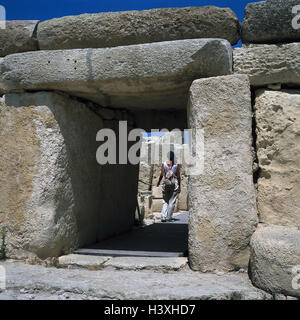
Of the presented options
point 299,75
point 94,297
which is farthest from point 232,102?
point 94,297

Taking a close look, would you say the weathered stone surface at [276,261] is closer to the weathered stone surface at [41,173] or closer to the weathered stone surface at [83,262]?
the weathered stone surface at [83,262]

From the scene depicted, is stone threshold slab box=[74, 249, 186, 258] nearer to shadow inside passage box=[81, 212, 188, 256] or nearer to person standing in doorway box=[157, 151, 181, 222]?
shadow inside passage box=[81, 212, 188, 256]

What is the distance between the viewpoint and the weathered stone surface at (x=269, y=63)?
261cm

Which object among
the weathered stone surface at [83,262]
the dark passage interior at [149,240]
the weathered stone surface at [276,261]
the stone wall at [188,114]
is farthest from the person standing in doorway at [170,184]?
the weathered stone surface at [276,261]

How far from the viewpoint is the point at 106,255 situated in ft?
9.87

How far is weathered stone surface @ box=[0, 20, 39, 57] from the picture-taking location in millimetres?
3061

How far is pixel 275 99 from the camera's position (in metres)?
2.63

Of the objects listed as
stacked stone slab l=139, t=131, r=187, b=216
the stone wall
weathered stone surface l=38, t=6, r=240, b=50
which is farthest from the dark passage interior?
stacked stone slab l=139, t=131, r=187, b=216

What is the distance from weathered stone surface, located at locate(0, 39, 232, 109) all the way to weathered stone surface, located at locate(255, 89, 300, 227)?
0.45 metres

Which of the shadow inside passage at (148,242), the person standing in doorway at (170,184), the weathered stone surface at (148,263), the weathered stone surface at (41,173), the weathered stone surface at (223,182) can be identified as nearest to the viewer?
the weathered stone surface at (223,182)

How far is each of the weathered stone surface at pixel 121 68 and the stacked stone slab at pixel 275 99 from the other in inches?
9.9

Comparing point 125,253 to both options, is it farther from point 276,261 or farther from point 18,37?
point 18,37
